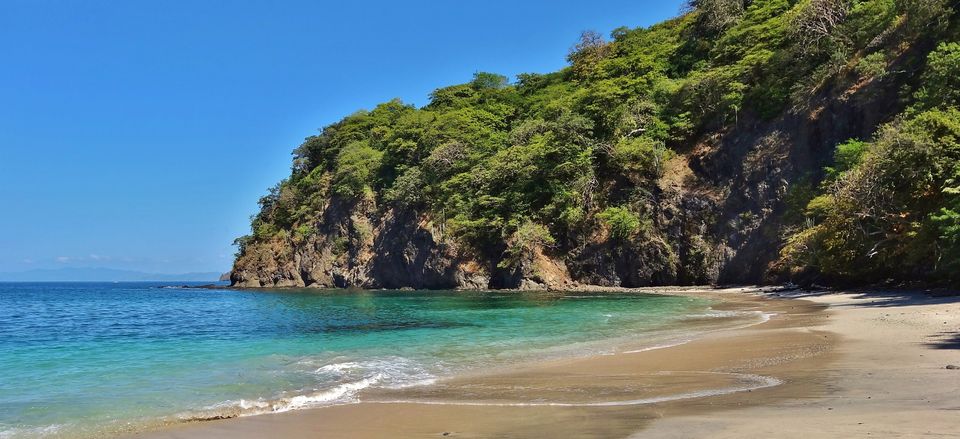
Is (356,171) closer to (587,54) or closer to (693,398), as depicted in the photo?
(587,54)

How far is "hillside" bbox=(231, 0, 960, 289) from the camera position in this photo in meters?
25.0

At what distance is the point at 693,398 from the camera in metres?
8.23

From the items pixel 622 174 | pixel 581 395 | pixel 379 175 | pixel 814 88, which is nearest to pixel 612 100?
pixel 622 174

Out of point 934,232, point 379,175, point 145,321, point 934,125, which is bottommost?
point 145,321

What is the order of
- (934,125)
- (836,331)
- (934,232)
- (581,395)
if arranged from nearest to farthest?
(581,395)
(836,331)
(934,232)
(934,125)

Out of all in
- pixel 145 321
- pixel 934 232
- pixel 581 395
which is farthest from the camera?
pixel 145 321

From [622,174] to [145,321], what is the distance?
34.0 m

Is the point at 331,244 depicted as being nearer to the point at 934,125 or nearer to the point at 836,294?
the point at 836,294

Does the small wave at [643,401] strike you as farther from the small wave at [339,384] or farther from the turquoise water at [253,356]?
the turquoise water at [253,356]

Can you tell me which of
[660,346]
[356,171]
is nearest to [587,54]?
[356,171]

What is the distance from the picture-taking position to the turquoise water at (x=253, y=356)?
30.5ft

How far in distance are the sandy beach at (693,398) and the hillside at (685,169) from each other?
36.1 feet

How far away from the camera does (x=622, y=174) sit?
4703 centimetres

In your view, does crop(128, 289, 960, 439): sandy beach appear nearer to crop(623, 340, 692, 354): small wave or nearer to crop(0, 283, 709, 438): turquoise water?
crop(623, 340, 692, 354): small wave
